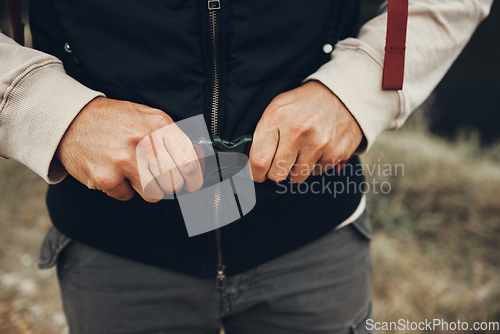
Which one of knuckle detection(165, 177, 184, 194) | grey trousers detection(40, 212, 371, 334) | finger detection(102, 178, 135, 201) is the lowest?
grey trousers detection(40, 212, 371, 334)

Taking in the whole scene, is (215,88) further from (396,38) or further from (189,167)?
(396,38)

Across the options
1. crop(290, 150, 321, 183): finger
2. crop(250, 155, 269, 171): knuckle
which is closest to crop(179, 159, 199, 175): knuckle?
crop(250, 155, 269, 171): knuckle

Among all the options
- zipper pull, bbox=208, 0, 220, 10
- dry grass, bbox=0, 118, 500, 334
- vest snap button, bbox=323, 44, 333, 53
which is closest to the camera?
zipper pull, bbox=208, 0, 220, 10

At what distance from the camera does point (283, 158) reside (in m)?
0.79

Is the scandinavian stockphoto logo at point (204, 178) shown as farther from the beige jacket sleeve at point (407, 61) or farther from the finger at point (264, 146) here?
the beige jacket sleeve at point (407, 61)

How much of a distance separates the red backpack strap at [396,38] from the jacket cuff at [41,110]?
2.14 feet

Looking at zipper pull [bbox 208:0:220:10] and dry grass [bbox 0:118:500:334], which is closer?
zipper pull [bbox 208:0:220:10]

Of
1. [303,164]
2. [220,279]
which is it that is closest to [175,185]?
[303,164]

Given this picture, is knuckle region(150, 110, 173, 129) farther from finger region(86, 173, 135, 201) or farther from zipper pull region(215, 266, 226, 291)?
zipper pull region(215, 266, 226, 291)

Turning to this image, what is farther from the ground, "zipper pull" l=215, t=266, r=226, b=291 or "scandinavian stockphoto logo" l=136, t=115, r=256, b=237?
"scandinavian stockphoto logo" l=136, t=115, r=256, b=237

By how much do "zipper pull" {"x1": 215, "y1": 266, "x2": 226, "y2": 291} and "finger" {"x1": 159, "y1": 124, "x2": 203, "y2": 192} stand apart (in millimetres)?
362

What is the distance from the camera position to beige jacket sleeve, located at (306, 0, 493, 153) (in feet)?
2.87

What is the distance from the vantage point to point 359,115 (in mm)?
878

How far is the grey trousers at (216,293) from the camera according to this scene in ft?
3.31
